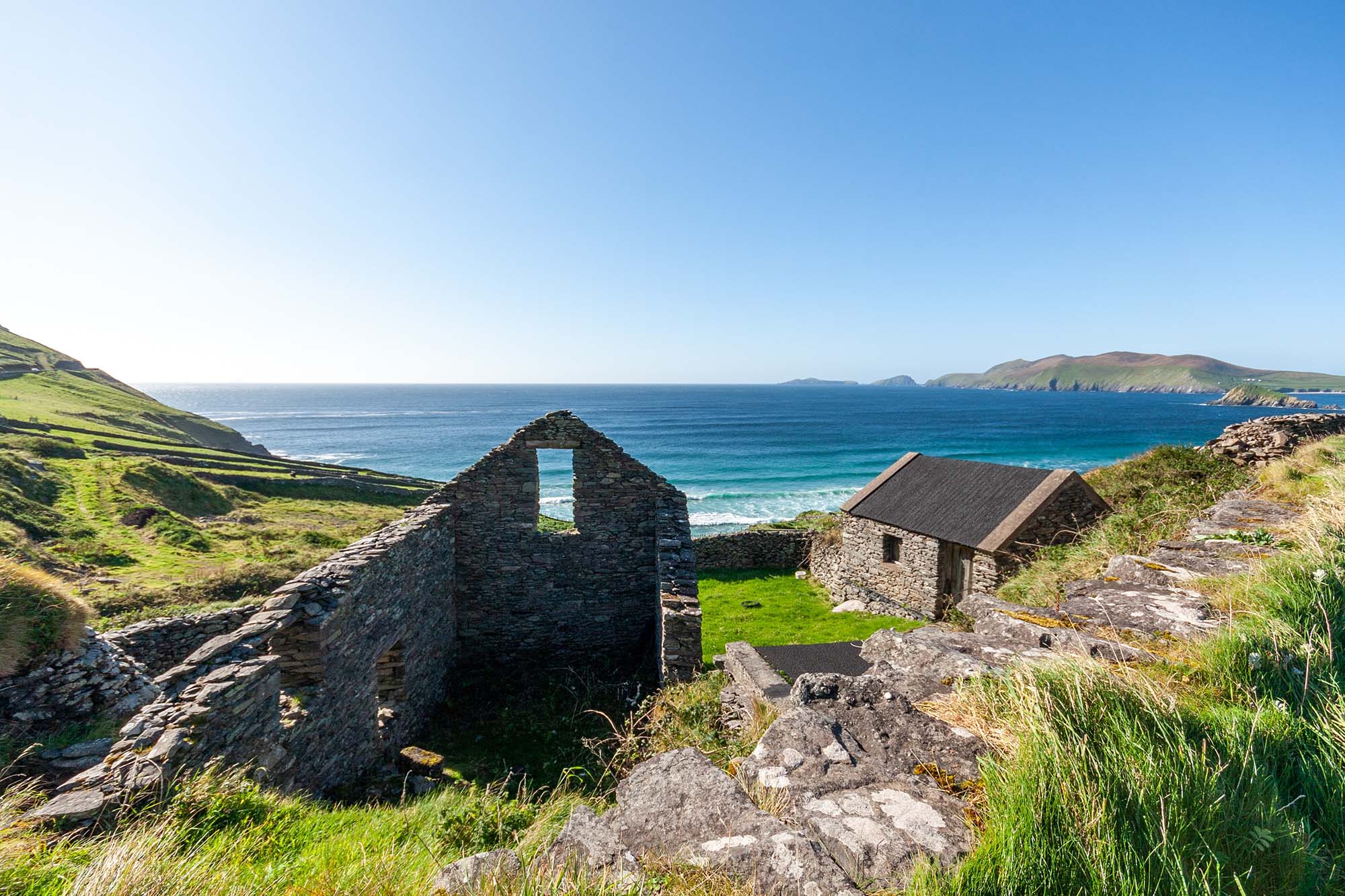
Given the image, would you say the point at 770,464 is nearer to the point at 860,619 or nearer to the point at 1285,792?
the point at 860,619

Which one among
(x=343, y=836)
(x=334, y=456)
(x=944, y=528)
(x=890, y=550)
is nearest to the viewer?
(x=343, y=836)

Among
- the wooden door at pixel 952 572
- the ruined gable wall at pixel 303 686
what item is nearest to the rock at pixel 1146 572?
the ruined gable wall at pixel 303 686

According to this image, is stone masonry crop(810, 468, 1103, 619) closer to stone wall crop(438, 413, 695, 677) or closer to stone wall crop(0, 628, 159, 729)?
stone wall crop(438, 413, 695, 677)

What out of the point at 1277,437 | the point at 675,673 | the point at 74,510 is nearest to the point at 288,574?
the point at 74,510

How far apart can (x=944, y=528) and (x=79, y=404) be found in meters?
80.9

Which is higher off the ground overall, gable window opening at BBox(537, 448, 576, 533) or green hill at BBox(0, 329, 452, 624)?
green hill at BBox(0, 329, 452, 624)

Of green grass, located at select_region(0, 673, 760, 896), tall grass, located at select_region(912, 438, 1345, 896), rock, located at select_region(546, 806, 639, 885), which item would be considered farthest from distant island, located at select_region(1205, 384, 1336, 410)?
rock, located at select_region(546, 806, 639, 885)

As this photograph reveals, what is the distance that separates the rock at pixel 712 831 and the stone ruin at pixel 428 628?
4313 millimetres

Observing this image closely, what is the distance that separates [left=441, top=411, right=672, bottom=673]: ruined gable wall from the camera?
1169 centimetres

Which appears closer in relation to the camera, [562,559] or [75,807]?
[75,807]

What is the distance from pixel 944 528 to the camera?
15.6m

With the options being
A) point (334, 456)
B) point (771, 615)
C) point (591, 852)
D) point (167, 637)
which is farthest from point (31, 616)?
point (334, 456)

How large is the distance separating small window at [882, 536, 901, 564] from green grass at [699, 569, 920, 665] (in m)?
1.81

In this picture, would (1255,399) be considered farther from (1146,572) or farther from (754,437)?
(1146,572)
